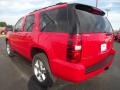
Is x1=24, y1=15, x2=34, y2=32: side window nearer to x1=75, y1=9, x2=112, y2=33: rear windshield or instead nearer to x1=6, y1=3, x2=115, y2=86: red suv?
x1=6, y1=3, x2=115, y2=86: red suv

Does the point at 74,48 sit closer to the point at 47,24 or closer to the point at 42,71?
the point at 47,24

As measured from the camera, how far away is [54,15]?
15.2 feet

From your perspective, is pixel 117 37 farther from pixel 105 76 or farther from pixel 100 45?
pixel 100 45

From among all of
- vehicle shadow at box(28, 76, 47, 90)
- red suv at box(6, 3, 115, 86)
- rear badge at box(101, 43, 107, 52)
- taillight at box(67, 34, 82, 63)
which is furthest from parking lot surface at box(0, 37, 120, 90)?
taillight at box(67, 34, 82, 63)

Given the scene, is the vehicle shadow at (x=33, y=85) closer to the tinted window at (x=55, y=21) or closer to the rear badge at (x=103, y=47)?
the tinted window at (x=55, y=21)

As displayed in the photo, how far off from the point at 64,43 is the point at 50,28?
731mm

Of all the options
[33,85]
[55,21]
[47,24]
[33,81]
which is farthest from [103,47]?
[33,81]

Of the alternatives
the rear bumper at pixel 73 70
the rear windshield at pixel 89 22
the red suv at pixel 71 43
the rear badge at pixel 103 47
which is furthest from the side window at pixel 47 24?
the rear badge at pixel 103 47

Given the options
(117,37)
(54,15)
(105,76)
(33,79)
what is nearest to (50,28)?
(54,15)

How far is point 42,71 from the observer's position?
5031 millimetres

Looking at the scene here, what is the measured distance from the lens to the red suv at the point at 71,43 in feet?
13.2

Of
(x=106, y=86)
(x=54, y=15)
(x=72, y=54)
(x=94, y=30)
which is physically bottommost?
(x=106, y=86)

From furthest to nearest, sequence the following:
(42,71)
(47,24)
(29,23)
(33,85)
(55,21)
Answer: (29,23) < (33,85) < (42,71) < (47,24) < (55,21)

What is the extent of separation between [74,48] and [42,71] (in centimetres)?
141
